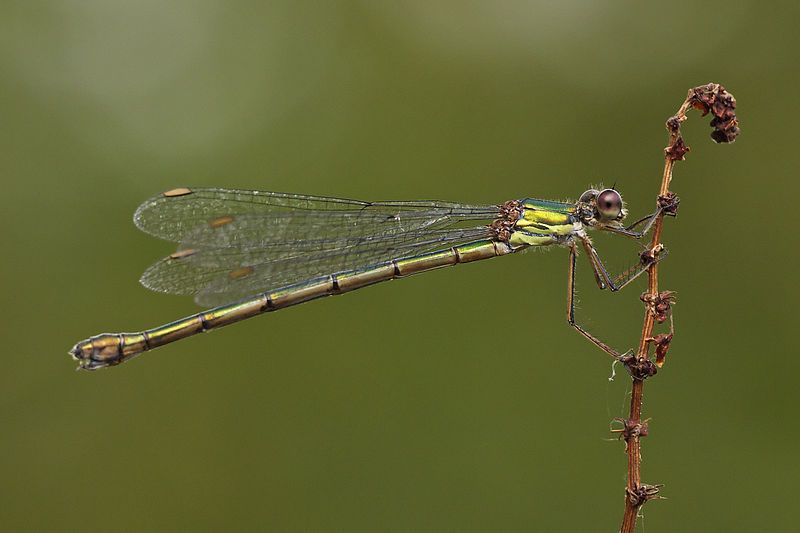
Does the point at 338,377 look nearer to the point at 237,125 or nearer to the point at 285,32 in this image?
the point at 237,125

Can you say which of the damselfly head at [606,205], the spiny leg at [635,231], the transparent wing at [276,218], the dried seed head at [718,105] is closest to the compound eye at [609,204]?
the damselfly head at [606,205]

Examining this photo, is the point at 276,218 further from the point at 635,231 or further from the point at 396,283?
the point at 396,283

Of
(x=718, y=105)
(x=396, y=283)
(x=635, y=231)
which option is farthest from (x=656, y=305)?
(x=396, y=283)

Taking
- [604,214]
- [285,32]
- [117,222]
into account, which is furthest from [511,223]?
[285,32]

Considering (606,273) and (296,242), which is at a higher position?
(296,242)

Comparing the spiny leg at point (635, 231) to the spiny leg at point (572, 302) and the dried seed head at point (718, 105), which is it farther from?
the dried seed head at point (718, 105)

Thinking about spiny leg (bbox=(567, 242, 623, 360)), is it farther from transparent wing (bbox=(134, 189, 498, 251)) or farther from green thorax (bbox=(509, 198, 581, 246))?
transparent wing (bbox=(134, 189, 498, 251))
